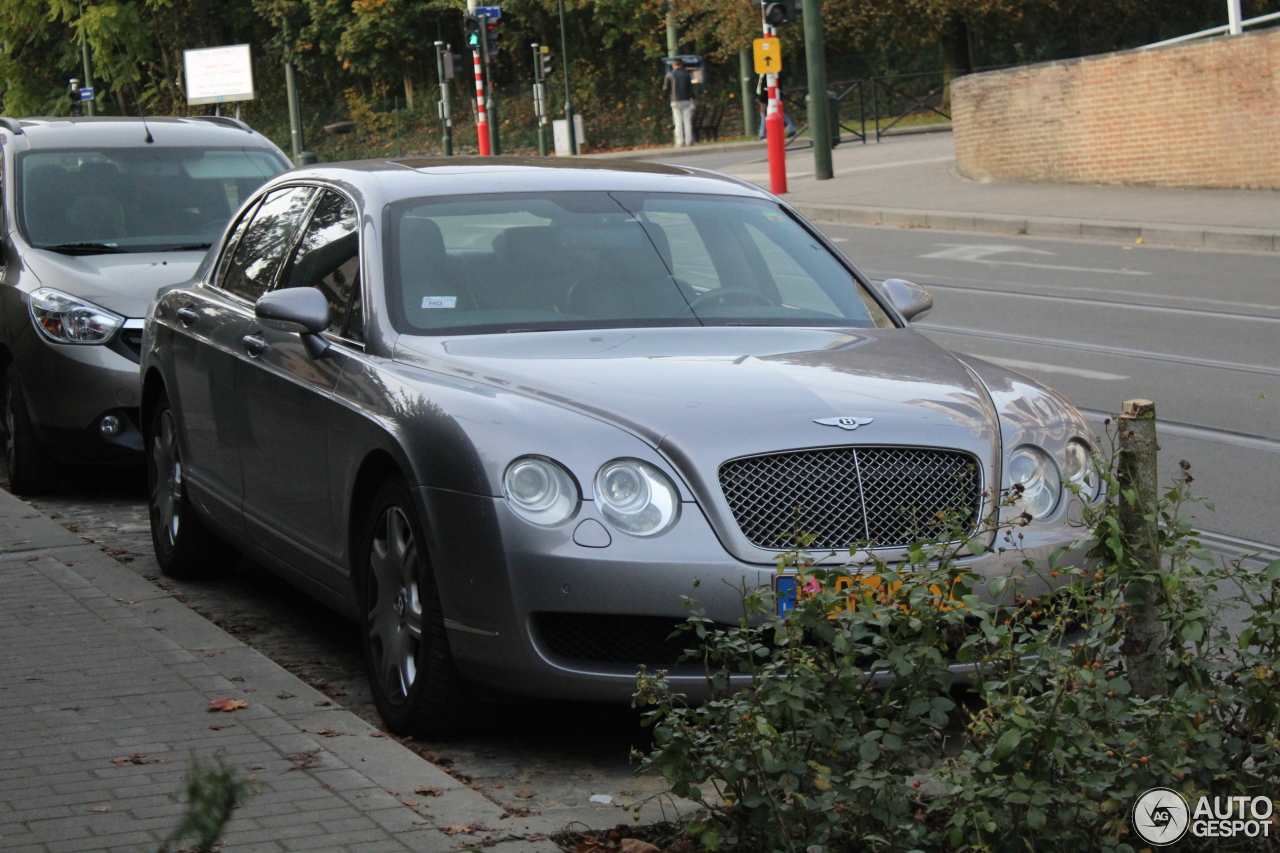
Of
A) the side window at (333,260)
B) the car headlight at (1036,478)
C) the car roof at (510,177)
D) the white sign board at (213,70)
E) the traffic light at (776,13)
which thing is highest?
the white sign board at (213,70)

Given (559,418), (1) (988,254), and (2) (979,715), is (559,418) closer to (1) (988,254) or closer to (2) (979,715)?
(2) (979,715)

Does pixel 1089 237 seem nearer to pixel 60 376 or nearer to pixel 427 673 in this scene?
pixel 60 376

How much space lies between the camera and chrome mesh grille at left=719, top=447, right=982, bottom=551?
14.7 ft

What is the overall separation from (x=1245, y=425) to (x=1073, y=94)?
1475cm

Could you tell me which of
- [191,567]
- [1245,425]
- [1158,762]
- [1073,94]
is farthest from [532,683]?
[1073,94]

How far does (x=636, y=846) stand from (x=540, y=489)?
1036 mm

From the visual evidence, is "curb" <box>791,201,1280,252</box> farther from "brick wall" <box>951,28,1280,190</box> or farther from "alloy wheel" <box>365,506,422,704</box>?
"alloy wheel" <box>365,506,422,704</box>

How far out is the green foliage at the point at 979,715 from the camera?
3.42 m

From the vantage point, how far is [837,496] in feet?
14.8

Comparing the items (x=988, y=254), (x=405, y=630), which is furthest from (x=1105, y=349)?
(x=405, y=630)

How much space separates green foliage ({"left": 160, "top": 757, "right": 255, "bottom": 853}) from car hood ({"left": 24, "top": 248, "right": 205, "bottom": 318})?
7196 mm

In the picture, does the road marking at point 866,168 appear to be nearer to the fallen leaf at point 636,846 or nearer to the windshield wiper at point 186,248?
the windshield wiper at point 186,248

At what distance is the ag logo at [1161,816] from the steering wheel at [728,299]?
269 centimetres

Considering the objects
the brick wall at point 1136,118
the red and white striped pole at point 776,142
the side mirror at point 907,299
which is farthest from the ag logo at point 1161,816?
the red and white striped pole at point 776,142
